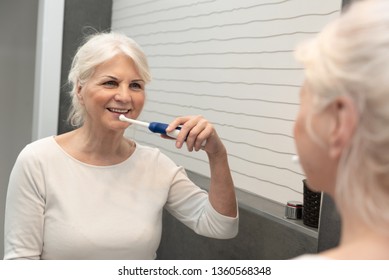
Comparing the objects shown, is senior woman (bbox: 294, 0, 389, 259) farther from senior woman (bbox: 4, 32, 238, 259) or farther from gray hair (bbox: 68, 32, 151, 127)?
gray hair (bbox: 68, 32, 151, 127)

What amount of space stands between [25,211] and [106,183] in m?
0.22

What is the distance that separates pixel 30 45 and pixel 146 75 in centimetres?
115

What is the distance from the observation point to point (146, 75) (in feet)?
4.66

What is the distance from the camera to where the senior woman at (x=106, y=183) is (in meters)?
1.28

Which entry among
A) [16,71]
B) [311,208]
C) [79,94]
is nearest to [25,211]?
[79,94]

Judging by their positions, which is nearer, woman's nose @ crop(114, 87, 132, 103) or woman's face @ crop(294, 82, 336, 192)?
woman's face @ crop(294, 82, 336, 192)

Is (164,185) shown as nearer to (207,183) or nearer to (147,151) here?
(147,151)

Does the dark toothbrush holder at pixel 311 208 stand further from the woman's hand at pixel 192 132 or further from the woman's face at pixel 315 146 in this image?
the woman's face at pixel 315 146

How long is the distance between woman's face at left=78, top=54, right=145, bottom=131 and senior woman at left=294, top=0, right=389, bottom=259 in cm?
79

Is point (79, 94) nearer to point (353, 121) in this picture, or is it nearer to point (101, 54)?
point (101, 54)

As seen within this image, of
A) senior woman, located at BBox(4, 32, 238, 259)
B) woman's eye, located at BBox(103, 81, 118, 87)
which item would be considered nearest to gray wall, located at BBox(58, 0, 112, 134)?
senior woman, located at BBox(4, 32, 238, 259)

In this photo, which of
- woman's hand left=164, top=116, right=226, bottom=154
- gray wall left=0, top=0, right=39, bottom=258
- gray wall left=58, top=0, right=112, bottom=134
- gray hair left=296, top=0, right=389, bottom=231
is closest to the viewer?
gray hair left=296, top=0, right=389, bottom=231

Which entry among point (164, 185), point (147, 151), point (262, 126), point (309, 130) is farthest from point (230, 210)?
point (309, 130)

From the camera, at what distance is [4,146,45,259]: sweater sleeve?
1264mm
